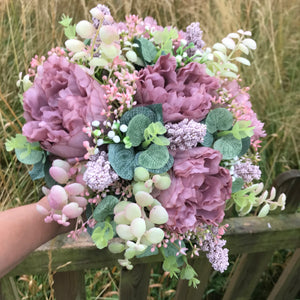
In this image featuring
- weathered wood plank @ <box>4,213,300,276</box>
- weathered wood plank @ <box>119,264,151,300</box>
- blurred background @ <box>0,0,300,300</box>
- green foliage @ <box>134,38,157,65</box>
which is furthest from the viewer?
blurred background @ <box>0,0,300,300</box>

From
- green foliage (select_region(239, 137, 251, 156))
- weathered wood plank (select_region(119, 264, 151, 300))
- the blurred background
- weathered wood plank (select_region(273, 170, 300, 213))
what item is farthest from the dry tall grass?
green foliage (select_region(239, 137, 251, 156))

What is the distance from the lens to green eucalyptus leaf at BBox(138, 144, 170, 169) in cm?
51

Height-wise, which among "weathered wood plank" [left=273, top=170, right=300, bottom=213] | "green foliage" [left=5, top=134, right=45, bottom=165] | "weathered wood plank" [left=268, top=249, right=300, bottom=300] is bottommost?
"weathered wood plank" [left=268, top=249, right=300, bottom=300]

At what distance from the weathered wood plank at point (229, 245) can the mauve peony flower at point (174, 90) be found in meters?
0.45

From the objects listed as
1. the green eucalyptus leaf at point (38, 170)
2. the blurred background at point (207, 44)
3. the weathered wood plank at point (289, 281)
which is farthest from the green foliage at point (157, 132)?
the weathered wood plank at point (289, 281)

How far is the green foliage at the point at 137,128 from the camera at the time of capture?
1.72 feet

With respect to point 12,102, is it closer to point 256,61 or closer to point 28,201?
point 28,201

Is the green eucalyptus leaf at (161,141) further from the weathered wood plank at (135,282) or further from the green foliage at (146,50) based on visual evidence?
the weathered wood plank at (135,282)

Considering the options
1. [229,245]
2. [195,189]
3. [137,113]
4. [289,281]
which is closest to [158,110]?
[137,113]

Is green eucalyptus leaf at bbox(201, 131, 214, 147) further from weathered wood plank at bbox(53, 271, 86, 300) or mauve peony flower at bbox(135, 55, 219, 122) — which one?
weathered wood plank at bbox(53, 271, 86, 300)

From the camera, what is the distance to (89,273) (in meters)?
1.33

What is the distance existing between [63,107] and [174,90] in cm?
17

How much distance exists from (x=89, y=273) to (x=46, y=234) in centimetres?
75

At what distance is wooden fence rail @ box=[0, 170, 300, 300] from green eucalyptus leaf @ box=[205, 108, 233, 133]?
464 millimetres
